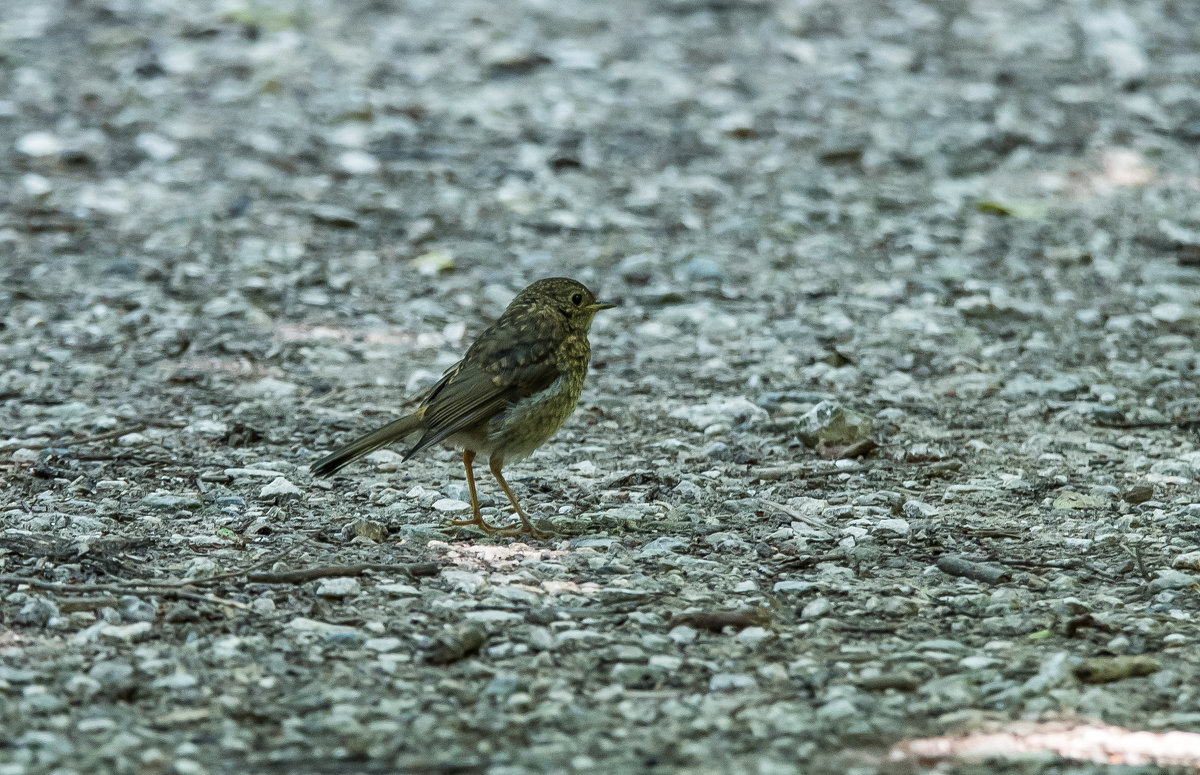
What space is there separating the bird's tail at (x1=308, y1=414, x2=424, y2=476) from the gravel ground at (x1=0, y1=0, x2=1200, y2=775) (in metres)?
0.26

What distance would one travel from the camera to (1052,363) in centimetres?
827

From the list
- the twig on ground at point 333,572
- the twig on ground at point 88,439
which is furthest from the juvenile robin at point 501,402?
the twig on ground at point 88,439

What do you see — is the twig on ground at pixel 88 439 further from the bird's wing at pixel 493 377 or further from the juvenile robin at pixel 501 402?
the bird's wing at pixel 493 377

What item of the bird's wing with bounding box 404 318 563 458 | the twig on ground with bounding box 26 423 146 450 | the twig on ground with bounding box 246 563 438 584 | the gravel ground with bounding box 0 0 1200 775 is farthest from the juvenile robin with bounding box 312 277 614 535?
the twig on ground with bounding box 26 423 146 450

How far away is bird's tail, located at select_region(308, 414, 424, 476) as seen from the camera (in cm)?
593

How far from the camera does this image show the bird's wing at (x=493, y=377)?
6.09 metres

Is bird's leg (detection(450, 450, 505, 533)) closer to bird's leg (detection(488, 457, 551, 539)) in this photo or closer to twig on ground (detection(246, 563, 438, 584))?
bird's leg (detection(488, 457, 551, 539))

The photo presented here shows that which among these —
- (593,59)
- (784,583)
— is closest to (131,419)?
(784,583)

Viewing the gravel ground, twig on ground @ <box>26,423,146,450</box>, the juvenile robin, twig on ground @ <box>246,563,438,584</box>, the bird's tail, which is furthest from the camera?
twig on ground @ <box>26,423,146,450</box>

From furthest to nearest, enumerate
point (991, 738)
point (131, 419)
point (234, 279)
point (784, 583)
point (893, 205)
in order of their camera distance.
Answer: point (893, 205), point (234, 279), point (131, 419), point (784, 583), point (991, 738)

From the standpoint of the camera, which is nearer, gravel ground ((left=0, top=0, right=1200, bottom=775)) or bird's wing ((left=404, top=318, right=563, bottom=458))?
gravel ground ((left=0, top=0, right=1200, bottom=775))

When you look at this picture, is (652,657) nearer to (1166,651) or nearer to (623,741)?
(623,741)

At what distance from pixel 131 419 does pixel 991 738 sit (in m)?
4.78

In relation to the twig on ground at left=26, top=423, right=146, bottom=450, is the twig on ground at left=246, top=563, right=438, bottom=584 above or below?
above
